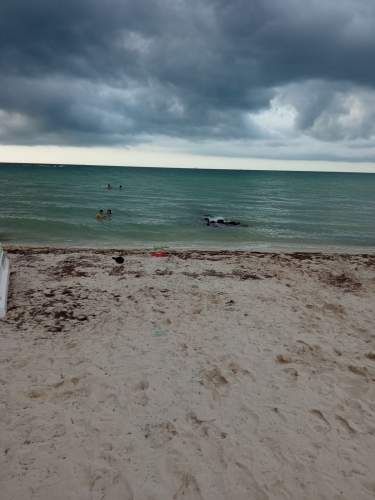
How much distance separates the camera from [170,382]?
18.0 feet

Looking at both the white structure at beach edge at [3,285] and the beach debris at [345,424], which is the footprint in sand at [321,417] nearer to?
the beach debris at [345,424]

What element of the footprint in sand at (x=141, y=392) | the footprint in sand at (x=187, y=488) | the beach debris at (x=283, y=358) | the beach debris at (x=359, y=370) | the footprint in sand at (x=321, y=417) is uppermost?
the beach debris at (x=359, y=370)

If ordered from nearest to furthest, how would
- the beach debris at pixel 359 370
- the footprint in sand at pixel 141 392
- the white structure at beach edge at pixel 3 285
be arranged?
1. the footprint in sand at pixel 141 392
2. the beach debris at pixel 359 370
3. the white structure at beach edge at pixel 3 285

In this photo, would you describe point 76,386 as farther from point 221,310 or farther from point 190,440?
point 221,310

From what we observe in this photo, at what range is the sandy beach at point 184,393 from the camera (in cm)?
383

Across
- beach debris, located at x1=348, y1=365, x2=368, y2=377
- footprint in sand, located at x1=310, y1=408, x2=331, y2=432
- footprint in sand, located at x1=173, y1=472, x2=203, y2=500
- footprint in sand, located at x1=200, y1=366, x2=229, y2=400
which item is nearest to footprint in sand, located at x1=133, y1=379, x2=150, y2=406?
footprint in sand, located at x1=200, y1=366, x2=229, y2=400

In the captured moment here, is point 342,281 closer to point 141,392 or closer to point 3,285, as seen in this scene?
point 141,392

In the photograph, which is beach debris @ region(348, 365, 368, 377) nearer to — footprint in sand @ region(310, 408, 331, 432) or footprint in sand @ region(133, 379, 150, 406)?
footprint in sand @ region(310, 408, 331, 432)

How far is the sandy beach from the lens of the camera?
12.6 feet

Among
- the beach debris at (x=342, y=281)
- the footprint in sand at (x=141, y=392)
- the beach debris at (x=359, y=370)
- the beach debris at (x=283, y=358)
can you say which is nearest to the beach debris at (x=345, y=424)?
the beach debris at (x=359, y=370)

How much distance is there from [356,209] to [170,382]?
118 ft

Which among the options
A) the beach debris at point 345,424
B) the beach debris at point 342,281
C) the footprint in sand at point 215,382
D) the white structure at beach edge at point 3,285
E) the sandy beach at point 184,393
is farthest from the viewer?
the beach debris at point 342,281

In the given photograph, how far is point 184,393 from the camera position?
206 inches

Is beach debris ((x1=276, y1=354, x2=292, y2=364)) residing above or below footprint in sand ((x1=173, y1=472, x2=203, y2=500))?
above
